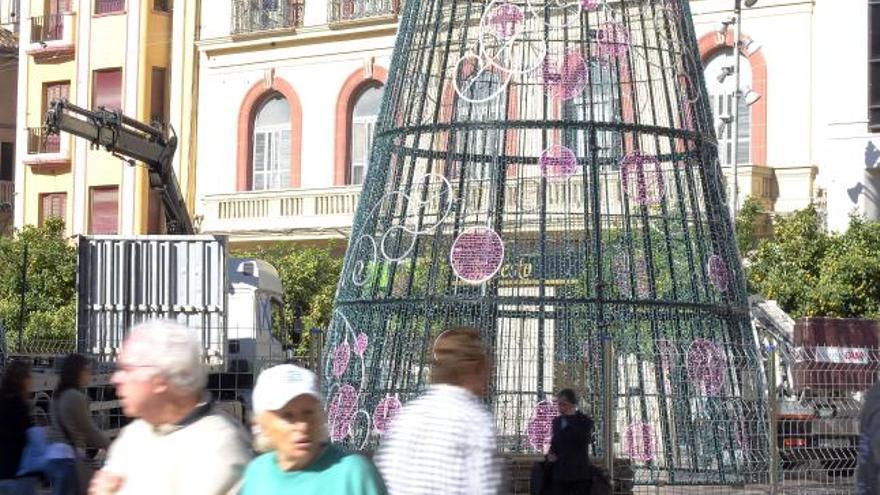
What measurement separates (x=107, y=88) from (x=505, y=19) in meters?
28.0

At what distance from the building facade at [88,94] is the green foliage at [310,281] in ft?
19.5

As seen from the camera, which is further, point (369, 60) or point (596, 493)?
point (369, 60)

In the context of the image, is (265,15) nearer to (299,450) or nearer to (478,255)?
(478,255)

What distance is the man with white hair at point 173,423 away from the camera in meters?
5.92

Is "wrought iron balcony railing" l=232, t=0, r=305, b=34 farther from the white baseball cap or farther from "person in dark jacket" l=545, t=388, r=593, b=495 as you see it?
the white baseball cap

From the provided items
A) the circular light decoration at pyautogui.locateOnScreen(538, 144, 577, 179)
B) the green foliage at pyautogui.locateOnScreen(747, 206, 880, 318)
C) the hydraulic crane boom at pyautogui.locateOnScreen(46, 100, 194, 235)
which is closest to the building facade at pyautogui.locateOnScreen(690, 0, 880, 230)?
the green foliage at pyautogui.locateOnScreen(747, 206, 880, 318)

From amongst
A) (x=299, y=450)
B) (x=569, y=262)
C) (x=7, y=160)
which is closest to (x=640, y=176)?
(x=569, y=262)

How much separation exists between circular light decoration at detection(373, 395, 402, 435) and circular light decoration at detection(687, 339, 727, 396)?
6.77 ft

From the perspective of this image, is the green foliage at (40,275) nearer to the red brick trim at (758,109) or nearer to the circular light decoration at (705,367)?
the red brick trim at (758,109)

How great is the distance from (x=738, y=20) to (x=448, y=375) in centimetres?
2345

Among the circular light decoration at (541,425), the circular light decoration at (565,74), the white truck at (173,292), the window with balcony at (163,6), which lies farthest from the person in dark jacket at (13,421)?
the window with balcony at (163,6)

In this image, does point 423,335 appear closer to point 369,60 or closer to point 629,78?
point 629,78

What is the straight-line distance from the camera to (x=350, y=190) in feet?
122

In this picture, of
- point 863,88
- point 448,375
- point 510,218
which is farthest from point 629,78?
point 863,88
